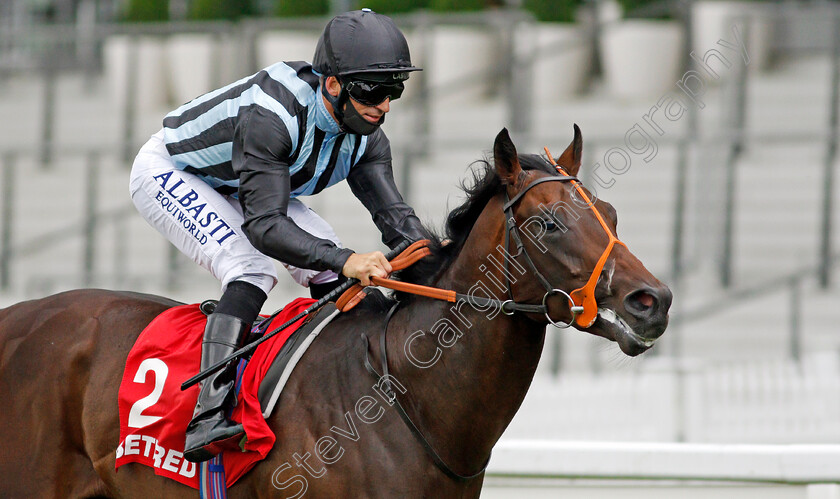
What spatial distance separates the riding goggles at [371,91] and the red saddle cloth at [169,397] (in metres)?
0.74

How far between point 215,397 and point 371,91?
1.08 m

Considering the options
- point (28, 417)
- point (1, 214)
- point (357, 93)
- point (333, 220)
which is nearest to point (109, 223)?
point (1, 214)

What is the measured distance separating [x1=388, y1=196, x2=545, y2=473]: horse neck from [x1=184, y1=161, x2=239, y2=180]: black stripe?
937 millimetres

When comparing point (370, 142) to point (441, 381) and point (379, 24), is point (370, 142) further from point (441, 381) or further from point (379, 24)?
point (441, 381)

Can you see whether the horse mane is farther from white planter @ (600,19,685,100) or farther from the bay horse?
white planter @ (600,19,685,100)

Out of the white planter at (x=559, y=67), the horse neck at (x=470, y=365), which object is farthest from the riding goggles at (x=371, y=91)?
the white planter at (x=559, y=67)

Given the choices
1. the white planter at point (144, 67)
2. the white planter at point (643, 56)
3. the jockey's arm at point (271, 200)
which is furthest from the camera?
the white planter at point (144, 67)

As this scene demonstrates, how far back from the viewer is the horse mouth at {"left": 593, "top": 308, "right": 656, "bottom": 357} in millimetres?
2645

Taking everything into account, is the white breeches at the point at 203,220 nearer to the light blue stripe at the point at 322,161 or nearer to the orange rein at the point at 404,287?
the light blue stripe at the point at 322,161

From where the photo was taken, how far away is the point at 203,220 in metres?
3.46

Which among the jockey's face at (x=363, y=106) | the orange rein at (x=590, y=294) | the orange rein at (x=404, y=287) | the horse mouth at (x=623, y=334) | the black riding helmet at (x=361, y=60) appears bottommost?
the orange rein at (x=404, y=287)

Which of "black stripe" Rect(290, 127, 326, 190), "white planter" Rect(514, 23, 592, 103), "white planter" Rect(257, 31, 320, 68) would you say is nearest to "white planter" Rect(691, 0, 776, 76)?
"white planter" Rect(514, 23, 592, 103)

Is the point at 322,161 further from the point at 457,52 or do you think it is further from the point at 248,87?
the point at 457,52

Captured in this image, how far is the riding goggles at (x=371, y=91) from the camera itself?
3129 millimetres
